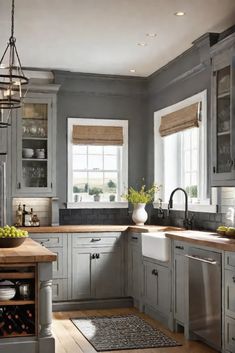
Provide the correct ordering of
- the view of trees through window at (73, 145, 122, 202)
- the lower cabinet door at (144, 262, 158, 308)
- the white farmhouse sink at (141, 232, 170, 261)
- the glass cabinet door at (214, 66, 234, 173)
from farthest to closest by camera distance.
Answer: the view of trees through window at (73, 145, 122, 202)
the lower cabinet door at (144, 262, 158, 308)
the white farmhouse sink at (141, 232, 170, 261)
the glass cabinet door at (214, 66, 234, 173)

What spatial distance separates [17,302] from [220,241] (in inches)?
67.4

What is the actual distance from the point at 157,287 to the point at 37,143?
2.55m

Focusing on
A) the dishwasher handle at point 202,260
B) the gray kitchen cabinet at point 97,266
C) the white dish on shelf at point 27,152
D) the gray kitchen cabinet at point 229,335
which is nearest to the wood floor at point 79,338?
the gray kitchen cabinet at point 97,266

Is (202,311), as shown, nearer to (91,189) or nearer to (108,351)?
(108,351)

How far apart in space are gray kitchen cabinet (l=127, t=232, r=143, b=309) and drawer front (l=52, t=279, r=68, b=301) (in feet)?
2.54

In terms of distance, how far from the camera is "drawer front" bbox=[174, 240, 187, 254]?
17.3ft

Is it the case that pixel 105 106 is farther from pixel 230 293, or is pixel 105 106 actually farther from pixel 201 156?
pixel 230 293

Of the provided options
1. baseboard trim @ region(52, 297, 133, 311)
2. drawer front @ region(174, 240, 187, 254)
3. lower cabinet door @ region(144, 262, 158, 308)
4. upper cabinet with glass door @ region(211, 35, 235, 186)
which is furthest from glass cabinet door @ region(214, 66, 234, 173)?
baseboard trim @ region(52, 297, 133, 311)

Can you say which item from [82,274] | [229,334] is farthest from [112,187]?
[229,334]

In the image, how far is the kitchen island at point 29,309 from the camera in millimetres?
4258

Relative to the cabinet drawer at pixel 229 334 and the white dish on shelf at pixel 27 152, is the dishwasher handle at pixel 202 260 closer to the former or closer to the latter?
the cabinet drawer at pixel 229 334

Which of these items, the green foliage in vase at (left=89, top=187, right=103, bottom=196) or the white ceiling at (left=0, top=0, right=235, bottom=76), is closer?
the white ceiling at (left=0, top=0, right=235, bottom=76)

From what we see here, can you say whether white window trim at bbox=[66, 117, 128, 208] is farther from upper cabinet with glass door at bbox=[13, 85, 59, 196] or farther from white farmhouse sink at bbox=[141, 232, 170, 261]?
white farmhouse sink at bbox=[141, 232, 170, 261]

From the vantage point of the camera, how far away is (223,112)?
531 centimetres
